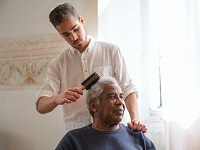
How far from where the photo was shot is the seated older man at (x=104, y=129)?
145cm

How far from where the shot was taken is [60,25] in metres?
1.54

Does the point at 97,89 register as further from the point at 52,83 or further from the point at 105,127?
the point at 52,83

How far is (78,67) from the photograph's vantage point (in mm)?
1716

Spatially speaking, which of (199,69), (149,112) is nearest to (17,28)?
(149,112)

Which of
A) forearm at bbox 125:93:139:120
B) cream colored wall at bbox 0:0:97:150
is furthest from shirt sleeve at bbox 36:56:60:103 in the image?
cream colored wall at bbox 0:0:97:150

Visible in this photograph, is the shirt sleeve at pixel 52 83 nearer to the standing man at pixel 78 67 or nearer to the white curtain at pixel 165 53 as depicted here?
the standing man at pixel 78 67

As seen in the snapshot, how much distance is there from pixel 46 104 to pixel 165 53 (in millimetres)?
870

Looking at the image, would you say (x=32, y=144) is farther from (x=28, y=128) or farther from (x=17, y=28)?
(x=17, y=28)

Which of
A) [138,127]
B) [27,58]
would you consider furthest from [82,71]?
[27,58]

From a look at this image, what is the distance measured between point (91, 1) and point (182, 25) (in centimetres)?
66

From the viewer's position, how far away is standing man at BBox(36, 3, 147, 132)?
1.55 metres

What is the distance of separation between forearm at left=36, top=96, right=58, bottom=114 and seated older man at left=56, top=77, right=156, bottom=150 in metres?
0.17

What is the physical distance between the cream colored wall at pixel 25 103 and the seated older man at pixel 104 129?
75 cm

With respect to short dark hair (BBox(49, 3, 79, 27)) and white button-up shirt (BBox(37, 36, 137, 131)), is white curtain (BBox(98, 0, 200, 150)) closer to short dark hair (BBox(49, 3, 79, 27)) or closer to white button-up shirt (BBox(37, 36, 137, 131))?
white button-up shirt (BBox(37, 36, 137, 131))
